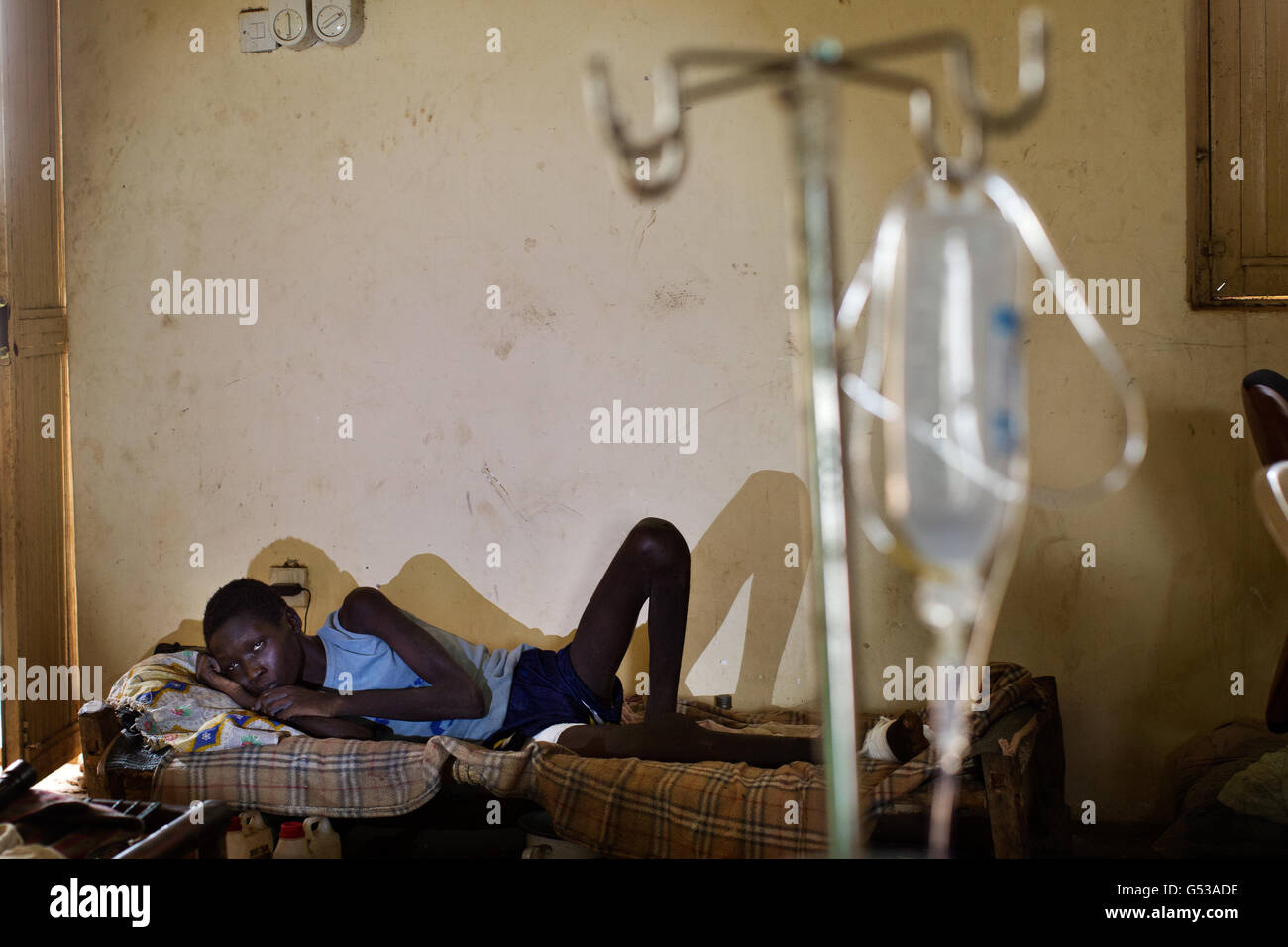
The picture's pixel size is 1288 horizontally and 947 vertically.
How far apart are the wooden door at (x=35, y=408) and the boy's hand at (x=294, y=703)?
855mm

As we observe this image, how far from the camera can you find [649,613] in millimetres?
2090

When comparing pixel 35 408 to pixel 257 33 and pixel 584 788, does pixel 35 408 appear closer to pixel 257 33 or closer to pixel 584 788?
pixel 257 33

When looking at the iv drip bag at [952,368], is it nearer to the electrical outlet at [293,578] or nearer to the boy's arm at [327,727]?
the boy's arm at [327,727]

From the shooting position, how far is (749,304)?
243 cm

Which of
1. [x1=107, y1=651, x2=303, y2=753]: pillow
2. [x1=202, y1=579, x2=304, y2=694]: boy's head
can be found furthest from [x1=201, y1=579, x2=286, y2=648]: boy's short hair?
[x1=107, y1=651, x2=303, y2=753]: pillow

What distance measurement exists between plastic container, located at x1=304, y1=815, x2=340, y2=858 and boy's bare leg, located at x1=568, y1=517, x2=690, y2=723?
0.60m

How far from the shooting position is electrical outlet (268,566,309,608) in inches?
99.5

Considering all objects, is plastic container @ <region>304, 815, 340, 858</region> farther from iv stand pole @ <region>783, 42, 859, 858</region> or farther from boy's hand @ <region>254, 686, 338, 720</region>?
iv stand pole @ <region>783, 42, 859, 858</region>

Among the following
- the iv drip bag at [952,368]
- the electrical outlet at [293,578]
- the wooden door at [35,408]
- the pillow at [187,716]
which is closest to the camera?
the iv drip bag at [952,368]

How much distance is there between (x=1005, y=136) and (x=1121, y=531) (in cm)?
101

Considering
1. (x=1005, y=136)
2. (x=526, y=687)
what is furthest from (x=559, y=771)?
(x=1005, y=136)

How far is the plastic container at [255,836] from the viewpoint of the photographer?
1826mm

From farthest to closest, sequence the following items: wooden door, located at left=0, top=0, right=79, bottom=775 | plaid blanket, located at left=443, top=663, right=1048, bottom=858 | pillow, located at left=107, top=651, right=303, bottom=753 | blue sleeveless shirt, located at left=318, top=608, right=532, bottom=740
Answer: wooden door, located at left=0, top=0, right=79, bottom=775
blue sleeveless shirt, located at left=318, top=608, right=532, bottom=740
pillow, located at left=107, top=651, right=303, bottom=753
plaid blanket, located at left=443, top=663, right=1048, bottom=858

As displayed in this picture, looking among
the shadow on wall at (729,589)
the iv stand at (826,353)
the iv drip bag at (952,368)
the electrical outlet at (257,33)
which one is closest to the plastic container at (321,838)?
the shadow on wall at (729,589)
